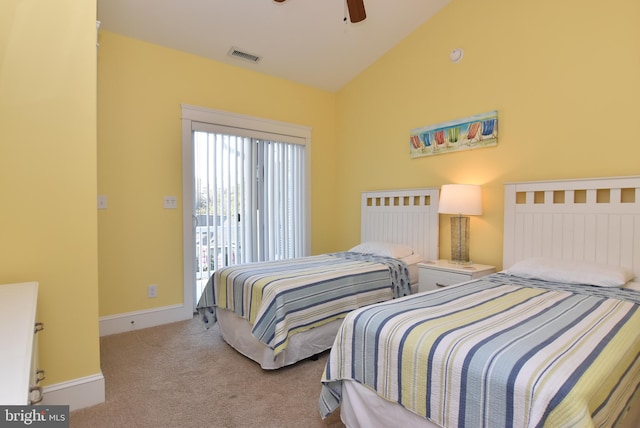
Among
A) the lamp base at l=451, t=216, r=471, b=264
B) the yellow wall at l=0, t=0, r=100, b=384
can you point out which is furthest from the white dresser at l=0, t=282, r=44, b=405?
the lamp base at l=451, t=216, r=471, b=264

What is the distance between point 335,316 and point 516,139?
2.03m

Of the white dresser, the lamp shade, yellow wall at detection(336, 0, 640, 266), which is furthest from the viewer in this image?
the lamp shade

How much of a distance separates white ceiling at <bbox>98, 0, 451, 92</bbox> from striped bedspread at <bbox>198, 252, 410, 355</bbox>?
7.02ft

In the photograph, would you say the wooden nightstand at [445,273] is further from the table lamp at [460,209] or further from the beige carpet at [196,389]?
the beige carpet at [196,389]

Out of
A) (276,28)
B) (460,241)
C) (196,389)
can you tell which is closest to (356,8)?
(276,28)

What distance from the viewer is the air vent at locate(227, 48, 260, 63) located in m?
3.30

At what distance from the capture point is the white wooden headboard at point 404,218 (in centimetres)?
324

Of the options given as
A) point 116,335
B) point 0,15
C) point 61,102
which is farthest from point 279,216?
point 0,15

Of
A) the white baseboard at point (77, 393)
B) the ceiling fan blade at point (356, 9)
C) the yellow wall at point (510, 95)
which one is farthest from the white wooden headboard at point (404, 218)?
the white baseboard at point (77, 393)

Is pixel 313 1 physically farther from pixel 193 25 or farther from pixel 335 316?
pixel 335 316

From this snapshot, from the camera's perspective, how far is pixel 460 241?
295 cm

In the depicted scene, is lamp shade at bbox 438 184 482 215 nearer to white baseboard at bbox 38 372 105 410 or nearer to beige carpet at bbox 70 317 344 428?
beige carpet at bbox 70 317 344 428

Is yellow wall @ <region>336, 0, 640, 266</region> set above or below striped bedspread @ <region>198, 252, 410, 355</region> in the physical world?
above

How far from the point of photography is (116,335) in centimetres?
288
